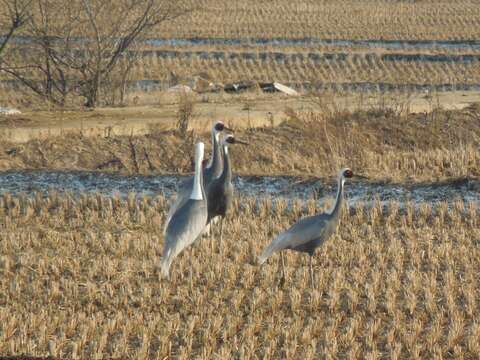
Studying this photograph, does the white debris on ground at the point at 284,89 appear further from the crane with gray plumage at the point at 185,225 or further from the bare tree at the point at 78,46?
the crane with gray plumage at the point at 185,225

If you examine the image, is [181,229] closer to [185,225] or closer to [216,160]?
[185,225]

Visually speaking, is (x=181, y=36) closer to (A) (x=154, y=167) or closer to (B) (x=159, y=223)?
(A) (x=154, y=167)

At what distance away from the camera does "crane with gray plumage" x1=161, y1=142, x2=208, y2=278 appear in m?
10.4

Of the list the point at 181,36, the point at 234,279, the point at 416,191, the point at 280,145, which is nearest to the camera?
the point at 234,279

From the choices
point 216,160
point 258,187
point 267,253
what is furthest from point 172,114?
point 267,253

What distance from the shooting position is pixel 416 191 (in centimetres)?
1475

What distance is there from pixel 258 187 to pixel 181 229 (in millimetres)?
4972

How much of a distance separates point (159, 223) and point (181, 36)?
3067 cm

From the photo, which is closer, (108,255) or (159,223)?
(108,255)

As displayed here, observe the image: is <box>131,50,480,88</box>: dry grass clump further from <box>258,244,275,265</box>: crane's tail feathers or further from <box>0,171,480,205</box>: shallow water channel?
<box>258,244,275,265</box>: crane's tail feathers

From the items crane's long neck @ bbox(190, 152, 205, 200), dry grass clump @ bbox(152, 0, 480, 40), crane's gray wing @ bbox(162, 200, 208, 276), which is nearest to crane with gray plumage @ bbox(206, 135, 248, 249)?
crane's long neck @ bbox(190, 152, 205, 200)

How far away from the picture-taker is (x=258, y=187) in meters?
15.3

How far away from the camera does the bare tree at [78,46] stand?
25.8m

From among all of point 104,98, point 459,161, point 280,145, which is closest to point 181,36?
point 104,98
